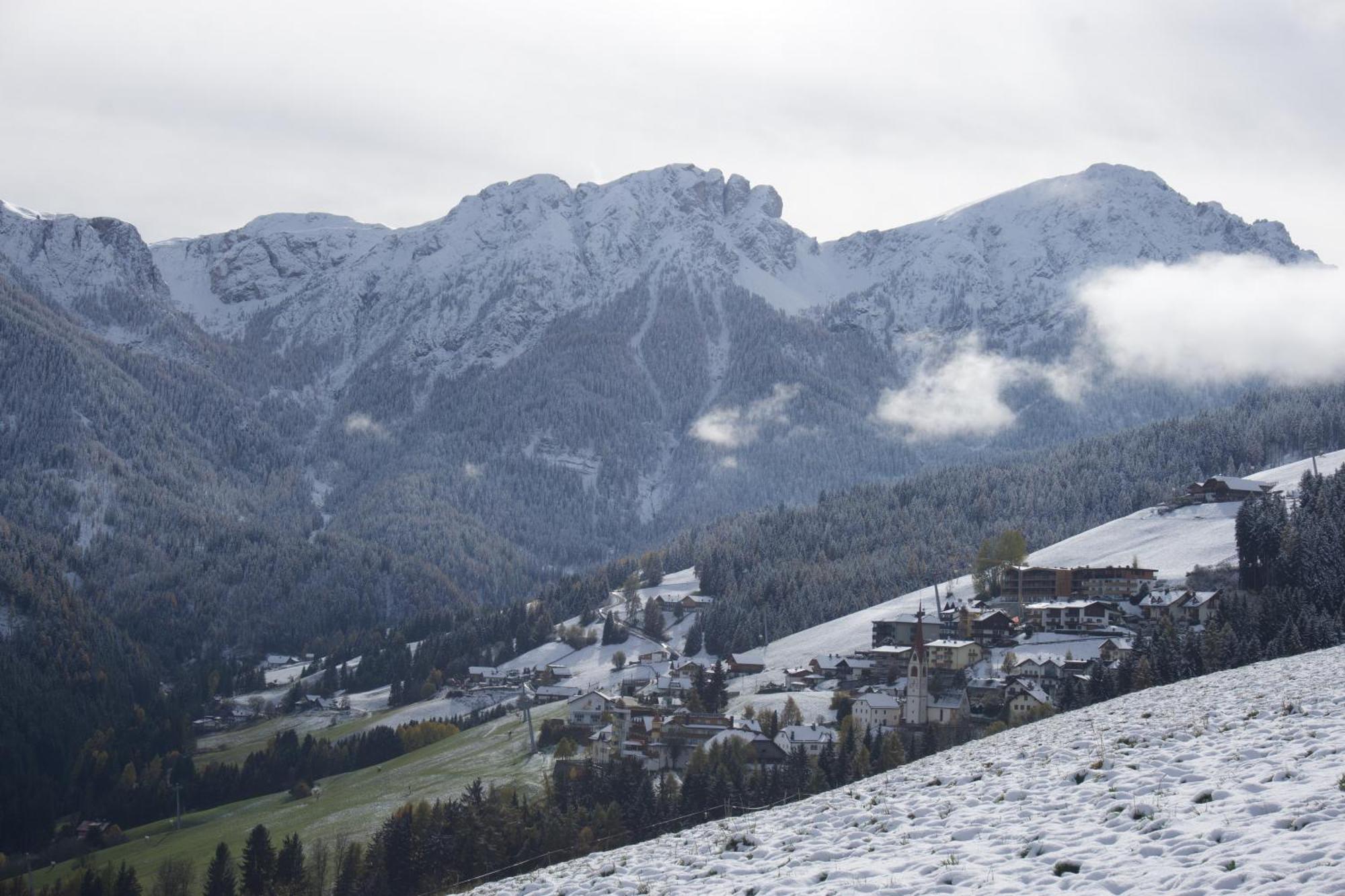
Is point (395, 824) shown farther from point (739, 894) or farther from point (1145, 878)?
point (1145, 878)

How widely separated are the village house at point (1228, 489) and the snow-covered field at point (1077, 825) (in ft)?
468

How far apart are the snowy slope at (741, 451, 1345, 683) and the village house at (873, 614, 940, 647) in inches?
118

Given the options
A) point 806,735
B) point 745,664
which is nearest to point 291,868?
point 806,735

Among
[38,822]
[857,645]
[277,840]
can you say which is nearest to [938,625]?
[857,645]

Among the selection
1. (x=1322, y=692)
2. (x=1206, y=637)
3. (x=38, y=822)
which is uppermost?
(x=1322, y=692)

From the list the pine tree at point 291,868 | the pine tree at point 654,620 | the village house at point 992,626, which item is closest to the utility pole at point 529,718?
the pine tree at point 291,868

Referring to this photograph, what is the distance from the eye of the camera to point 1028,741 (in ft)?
128

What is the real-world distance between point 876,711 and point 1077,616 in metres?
33.7

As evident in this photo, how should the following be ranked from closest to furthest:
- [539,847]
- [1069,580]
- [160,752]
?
[539,847] < [1069,580] < [160,752]

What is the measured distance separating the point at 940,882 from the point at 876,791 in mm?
11308

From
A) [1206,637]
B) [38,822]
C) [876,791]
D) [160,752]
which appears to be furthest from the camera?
[160,752]

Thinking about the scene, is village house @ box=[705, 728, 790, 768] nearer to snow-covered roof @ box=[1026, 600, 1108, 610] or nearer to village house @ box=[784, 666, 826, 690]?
village house @ box=[784, 666, 826, 690]

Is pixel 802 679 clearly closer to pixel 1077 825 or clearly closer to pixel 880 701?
pixel 880 701

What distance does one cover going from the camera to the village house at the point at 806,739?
9438 centimetres
